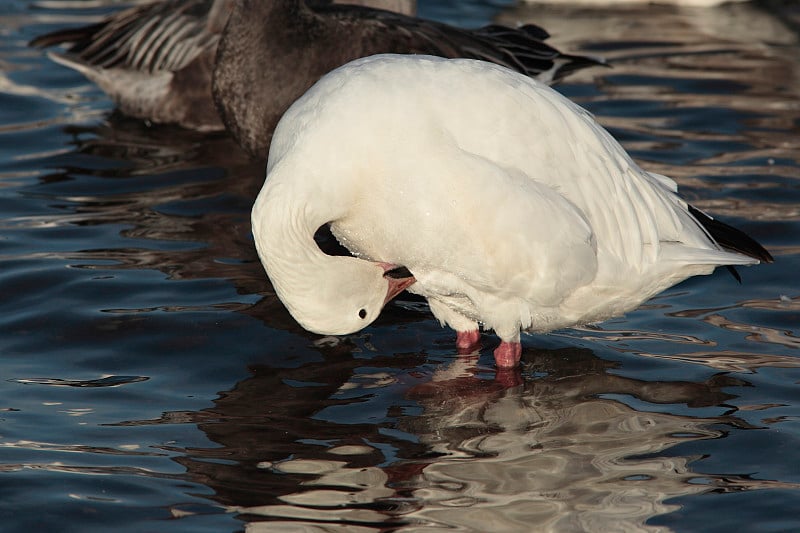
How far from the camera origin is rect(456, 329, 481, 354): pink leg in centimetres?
734

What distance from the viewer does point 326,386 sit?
6891 millimetres

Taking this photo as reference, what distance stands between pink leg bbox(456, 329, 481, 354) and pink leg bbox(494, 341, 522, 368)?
28 cm

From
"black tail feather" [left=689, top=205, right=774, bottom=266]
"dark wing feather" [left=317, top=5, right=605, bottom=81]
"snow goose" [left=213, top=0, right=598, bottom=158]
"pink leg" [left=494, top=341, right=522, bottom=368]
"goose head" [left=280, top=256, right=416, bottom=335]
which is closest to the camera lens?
"goose head" [left=280, top=256, right=416, bottom=335]

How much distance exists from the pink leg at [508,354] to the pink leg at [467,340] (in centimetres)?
28

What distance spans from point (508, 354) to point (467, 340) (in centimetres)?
41

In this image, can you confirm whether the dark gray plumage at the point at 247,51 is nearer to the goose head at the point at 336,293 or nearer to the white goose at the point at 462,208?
the white goose at the point at 462,208

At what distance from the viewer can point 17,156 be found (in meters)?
10.6

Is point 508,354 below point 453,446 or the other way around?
the other way around

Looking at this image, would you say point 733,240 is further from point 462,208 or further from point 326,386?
point 326,386

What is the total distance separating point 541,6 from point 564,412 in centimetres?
968

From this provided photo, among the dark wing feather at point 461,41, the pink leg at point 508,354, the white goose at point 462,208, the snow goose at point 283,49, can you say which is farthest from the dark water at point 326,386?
the dark wing feather at point 461,41

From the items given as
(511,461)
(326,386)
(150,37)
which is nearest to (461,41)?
(150,37)

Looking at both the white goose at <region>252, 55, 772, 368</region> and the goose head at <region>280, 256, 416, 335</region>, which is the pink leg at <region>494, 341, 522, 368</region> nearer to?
the white goose at <region>252, 55, 772, 368</region>

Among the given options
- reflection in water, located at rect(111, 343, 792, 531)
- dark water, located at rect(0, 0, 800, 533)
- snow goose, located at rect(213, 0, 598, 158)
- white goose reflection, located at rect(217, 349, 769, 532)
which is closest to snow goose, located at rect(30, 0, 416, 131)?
dark water, located at rect(0, 0, 800, 533)
